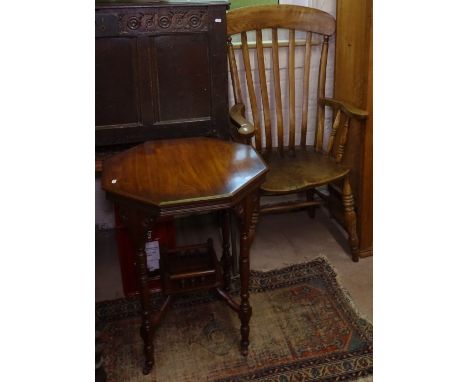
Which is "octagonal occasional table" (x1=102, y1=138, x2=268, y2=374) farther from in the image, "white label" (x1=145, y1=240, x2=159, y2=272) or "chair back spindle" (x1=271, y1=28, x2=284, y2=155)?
"chair back spindle" (x1=271, y1=28, x2=284, y2=155)

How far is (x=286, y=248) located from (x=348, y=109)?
72 cm

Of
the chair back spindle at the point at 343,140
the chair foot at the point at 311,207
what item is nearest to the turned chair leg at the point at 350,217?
the chair back spindle at the point at 343,140

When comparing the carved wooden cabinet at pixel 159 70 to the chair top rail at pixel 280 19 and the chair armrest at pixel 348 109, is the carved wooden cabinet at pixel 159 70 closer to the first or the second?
the chair top rail at pixel 280 19

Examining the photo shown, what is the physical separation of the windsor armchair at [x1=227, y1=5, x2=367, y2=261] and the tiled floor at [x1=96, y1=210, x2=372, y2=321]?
114mm

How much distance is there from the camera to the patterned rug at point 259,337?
160 centimetres

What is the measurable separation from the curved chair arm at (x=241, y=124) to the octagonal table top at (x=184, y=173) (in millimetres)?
50

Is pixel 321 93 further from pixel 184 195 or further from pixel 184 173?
pixel 184 195

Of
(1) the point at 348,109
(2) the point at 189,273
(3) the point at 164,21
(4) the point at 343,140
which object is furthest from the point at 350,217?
(3) the point at 164,21

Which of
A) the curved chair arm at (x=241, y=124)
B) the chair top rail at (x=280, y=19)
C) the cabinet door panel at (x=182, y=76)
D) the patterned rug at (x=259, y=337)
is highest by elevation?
the chair top rail at (x=280, y=19)
